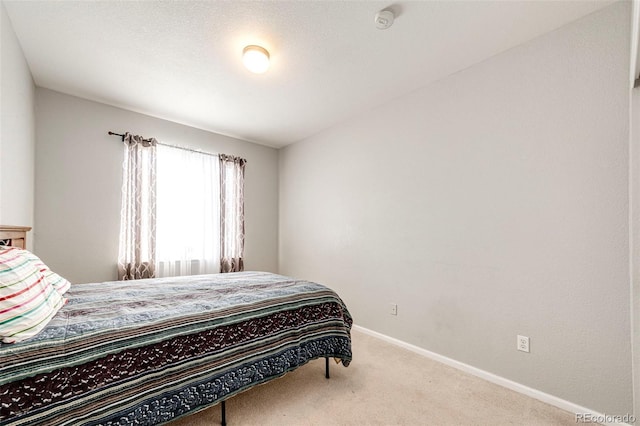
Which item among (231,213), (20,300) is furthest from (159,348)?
(231,213)

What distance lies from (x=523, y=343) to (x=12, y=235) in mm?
3651

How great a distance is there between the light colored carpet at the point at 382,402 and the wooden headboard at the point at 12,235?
1537 mm

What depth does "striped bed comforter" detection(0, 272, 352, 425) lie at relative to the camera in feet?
3.39

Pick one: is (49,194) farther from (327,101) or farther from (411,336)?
(411,336)

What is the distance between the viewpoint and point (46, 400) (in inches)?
40.1

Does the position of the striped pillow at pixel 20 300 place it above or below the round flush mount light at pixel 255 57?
below

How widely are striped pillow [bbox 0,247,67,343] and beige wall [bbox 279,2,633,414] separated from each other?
2682 millimetres

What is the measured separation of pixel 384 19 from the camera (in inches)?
72.2

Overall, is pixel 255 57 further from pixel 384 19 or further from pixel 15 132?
pixel 15 132

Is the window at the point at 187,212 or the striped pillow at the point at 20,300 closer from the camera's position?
the striped pillow at the point at 20,300

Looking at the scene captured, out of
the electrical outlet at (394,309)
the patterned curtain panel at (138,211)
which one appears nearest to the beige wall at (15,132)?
the patterned curtain panel at (138,211)

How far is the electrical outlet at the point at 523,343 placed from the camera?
6.58ft

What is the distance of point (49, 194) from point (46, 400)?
260cm

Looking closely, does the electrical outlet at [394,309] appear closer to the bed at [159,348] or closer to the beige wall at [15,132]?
the bed at [159,348]
